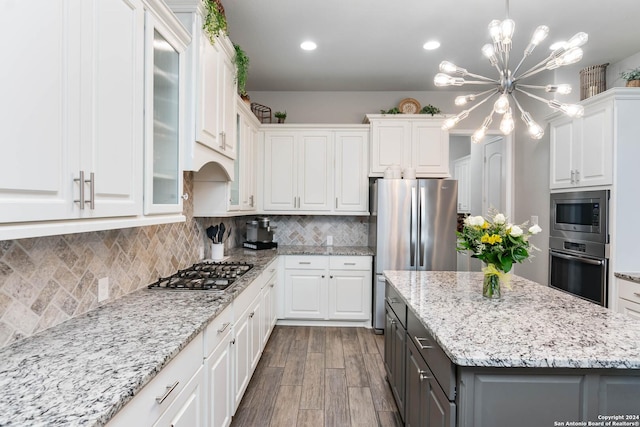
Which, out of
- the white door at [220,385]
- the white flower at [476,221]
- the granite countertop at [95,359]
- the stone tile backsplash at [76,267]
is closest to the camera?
the granite countertop at [95,359]

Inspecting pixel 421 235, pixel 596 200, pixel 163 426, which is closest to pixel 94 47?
pixel 163 426

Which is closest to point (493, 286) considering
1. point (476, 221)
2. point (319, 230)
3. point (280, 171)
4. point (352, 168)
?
point (476, 221)

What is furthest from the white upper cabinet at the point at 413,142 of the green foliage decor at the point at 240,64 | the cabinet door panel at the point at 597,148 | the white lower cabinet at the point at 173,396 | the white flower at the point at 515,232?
the white lower cabinet at the point at 173,396

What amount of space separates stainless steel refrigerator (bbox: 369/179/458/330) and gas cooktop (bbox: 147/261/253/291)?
1657mm

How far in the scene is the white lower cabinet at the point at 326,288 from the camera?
12.8 ft

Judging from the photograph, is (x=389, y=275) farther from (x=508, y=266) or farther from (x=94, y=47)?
(x=94, y=47)

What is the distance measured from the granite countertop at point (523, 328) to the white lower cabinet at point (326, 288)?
5.71 ft

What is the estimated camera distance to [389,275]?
257cm

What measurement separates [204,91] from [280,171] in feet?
7.16

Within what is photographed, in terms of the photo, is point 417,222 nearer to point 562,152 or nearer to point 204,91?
point 562,152

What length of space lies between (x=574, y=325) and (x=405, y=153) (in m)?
2.81

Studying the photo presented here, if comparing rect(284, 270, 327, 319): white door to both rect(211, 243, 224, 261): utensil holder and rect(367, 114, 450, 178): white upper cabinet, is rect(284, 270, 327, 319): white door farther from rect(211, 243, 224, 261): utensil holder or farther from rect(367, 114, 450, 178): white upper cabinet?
rect(367, 114, 450, 178): white upper cabinet

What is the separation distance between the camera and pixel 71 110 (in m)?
1.03

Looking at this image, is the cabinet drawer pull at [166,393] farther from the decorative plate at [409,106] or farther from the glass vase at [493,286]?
the decorative plate at [409,106]
